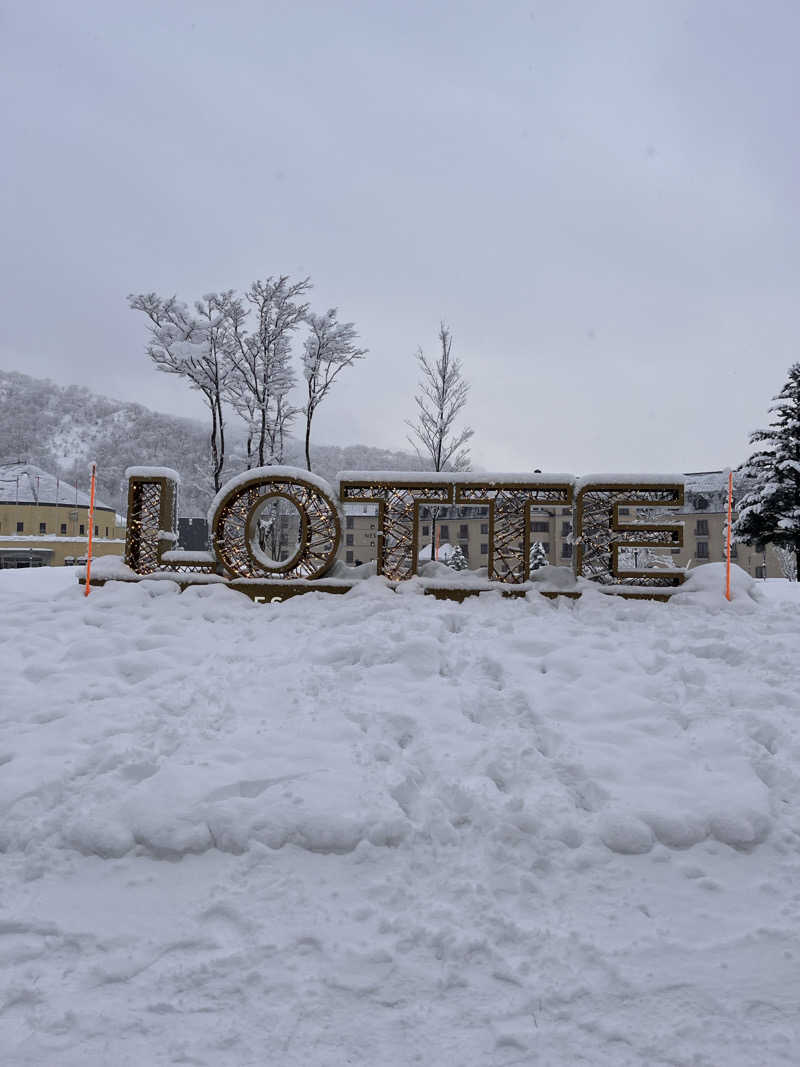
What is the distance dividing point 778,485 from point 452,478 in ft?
67.7

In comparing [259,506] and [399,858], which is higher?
[259,506]

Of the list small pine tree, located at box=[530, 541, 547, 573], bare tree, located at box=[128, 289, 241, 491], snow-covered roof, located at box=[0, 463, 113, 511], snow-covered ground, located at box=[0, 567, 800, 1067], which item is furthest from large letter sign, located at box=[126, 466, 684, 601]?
snow-covered roof, located at box=[0, 463, 113, 511]

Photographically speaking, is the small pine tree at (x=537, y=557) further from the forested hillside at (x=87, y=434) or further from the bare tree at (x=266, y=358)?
the forested hillside at (x=87, y=434)

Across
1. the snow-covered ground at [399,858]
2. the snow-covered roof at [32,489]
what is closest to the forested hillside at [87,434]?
the snow-covered roof at [32,489]

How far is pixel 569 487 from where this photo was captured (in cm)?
894

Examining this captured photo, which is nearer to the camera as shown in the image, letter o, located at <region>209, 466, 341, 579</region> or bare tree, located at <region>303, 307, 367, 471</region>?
letter o, located at <region>209, 466, 341, 579</region>

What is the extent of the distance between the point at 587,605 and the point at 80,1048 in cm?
702

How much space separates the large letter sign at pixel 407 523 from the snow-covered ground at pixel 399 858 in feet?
9.75

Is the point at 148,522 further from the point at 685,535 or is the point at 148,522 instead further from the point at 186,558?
the point at 685,535

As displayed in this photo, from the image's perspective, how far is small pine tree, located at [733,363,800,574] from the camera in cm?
2406

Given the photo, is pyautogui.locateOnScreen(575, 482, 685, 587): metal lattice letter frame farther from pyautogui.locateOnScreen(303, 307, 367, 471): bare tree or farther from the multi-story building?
the multi-story building

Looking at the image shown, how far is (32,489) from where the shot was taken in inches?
2724

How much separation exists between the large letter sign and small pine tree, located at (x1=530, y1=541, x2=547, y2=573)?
1.02m

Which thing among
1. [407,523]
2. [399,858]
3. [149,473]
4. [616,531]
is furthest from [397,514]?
[399,858]
